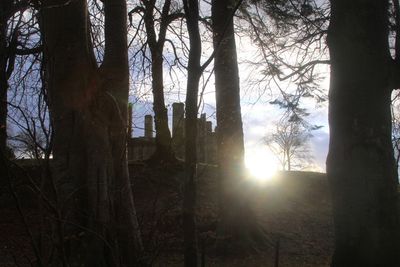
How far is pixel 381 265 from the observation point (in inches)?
214

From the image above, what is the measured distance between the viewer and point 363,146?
5.60 m

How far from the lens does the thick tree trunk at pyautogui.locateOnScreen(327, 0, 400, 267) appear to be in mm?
5512

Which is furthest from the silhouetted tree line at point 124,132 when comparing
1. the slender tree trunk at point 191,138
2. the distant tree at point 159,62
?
the distant tree at point 159,62

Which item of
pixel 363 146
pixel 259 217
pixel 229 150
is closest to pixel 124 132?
pixel 363 146

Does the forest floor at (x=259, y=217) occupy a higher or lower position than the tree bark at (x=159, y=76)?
lower

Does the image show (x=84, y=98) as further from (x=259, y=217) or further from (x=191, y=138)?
(x=259, y=217)

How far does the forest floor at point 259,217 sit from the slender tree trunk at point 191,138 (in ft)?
11.2

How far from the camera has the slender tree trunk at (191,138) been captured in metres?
3.30

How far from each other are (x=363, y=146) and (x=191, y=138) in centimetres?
286

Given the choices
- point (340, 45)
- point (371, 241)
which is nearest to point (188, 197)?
point (371, 241)

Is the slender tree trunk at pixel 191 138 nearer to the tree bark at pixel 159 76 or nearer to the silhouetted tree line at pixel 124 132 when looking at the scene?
the silhouetted tree line at pixel 124 132

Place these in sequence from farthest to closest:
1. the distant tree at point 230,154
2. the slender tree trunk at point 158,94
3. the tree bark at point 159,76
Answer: the slender tree trunk at point 158,94 < the tree bark at point 159,76 < the distant tree at point 230,154

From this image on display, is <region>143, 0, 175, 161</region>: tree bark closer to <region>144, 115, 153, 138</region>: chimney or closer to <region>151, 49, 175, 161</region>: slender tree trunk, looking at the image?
<region>151, 49, 175, 161</region>: slender tree trunk

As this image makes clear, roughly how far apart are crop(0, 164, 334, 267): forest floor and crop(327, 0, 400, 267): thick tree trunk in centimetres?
197
